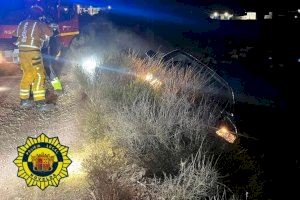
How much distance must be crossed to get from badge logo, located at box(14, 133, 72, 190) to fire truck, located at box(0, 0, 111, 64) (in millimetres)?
5582

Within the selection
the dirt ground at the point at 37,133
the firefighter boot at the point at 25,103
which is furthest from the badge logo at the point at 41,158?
the firefighter boot at the point at 25,103

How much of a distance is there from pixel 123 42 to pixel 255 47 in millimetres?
6306

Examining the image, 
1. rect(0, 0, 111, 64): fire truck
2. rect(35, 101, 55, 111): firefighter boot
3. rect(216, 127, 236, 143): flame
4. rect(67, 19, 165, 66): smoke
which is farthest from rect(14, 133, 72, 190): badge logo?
rect(67, 19, 165, 66): smoke

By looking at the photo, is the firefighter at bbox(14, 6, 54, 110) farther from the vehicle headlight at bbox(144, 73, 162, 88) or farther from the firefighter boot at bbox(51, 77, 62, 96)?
the vehicle headlight at bbox(144, 73, 162, 88)

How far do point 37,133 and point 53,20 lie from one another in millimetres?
3993

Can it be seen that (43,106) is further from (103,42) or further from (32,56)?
(103,42)

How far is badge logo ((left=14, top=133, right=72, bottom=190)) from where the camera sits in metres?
3.03

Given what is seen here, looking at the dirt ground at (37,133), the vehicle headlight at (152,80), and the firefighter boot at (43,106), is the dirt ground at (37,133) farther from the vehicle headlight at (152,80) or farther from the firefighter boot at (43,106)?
the vehicle headlight at (152,80)

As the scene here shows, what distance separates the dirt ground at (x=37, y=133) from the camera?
11.8 ft

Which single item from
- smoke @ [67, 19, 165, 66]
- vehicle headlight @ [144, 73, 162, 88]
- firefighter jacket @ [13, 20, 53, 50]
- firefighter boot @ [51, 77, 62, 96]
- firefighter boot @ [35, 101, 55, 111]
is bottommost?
firefighter boot @ [35, 101, 55, 111]

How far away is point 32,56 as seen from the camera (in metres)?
5.88

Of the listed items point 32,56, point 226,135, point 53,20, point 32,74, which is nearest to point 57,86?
point 32,74

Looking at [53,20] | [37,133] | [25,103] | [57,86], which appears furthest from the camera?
[53,20]

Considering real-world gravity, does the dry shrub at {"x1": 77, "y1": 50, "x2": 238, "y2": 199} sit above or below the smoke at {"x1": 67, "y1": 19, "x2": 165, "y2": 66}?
below
